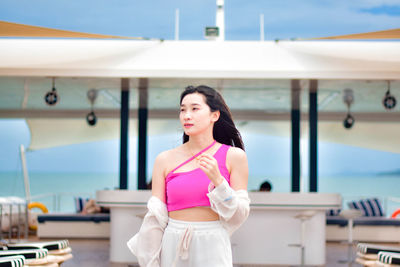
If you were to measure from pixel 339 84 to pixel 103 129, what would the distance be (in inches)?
403

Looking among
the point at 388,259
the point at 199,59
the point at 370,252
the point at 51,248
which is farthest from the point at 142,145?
the point at 388,259

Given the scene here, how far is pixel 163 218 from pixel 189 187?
0.54ft

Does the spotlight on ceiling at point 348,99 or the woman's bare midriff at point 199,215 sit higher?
the spotlight on ceiling at point 348,99

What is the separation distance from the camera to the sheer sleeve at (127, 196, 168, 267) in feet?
7.48

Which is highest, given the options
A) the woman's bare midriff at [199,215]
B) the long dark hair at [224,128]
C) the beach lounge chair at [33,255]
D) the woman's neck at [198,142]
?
the long dark hair at [224,128]

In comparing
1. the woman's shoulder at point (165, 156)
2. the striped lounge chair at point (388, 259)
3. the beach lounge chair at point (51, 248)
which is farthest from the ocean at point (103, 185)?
the woman's shoulder at point (165, 156)

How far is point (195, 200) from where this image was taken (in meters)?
2.26

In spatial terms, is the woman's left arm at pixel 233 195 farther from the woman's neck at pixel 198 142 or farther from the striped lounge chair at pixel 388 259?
the striped lounge chair at pixel 388 259

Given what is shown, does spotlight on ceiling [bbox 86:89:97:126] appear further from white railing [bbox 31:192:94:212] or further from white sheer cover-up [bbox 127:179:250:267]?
white sheer cover-up [bbox 127:179:250:267]

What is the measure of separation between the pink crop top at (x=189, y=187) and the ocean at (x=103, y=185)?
4639cm

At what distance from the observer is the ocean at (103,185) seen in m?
55.7

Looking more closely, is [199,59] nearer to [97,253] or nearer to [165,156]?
[97,253]

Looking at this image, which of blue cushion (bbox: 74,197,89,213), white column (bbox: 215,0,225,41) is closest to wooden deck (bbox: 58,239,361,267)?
blue cushion (bbox: 74,197,89,213)

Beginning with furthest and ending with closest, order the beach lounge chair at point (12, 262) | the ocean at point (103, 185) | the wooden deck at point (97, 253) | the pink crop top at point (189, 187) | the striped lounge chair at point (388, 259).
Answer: the ocean at point (103, 185)
the wooden deck at point (97, 253)
the striped lounge chair at point (388, 259)
the beach lounge chair at point (12, 262)
the pink crop top at point (189, 187)
